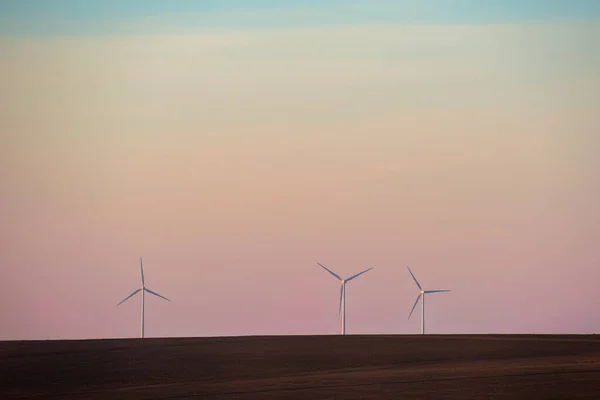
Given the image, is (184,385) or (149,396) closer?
(149,396)

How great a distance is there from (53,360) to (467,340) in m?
45.6

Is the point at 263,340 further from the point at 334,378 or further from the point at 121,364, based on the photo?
the point at 334,378

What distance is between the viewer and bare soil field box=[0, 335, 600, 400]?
2231 inches

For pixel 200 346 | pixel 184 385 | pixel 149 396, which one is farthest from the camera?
pixel 200 346

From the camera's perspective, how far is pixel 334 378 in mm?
65188

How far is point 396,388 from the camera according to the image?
190 ft

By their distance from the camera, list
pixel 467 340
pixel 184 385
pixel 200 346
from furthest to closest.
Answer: pixel 467 340
pixel 200 346
pixel 184 385

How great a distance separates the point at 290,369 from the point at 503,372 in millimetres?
14667

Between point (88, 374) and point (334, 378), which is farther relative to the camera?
point (88, 374)

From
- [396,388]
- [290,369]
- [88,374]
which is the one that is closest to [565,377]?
[396,388]

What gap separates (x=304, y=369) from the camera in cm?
7381

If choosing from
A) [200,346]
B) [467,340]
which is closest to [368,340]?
[467,340]

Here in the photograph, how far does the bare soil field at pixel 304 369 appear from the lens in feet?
186

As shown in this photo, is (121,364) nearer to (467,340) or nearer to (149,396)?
(149,396)
